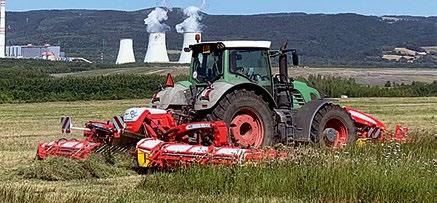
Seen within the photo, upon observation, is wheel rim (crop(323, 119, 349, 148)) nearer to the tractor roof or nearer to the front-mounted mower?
the front-mounted mower

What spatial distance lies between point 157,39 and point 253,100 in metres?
81.6

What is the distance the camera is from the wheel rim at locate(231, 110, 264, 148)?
12.8m

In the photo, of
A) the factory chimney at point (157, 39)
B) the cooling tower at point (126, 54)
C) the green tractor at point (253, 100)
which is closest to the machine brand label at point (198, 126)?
the green tractor at point (253, 100)

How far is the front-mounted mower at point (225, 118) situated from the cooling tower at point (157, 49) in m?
79.6

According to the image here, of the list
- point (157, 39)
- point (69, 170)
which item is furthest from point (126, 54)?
point (69, 170)

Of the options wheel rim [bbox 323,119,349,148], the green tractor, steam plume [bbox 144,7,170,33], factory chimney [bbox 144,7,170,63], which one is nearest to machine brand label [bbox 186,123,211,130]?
the green tractor

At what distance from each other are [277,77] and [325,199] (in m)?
5.48

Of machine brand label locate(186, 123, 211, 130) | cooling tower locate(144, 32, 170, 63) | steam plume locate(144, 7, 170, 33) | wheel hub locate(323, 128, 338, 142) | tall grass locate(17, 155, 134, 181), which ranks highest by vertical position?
machine brand label locate(186, 123, 211, 130)

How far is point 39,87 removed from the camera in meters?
47.6

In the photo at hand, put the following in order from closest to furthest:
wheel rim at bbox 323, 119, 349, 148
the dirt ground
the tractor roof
→ the tractor roof → wheel rim at bbox 323, 119, 349, 148 → the dirt ground

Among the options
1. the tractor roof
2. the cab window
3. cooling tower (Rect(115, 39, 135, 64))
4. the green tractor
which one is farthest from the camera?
cooling tower (Rect(115, 39, 135, 64))

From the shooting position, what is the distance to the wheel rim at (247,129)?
42.0 ft

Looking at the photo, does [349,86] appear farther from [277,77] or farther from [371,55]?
[371,55]

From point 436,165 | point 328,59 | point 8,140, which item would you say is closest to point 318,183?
point 436,165
